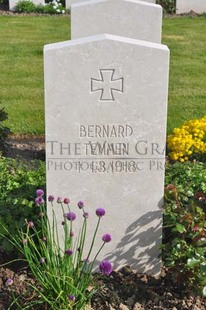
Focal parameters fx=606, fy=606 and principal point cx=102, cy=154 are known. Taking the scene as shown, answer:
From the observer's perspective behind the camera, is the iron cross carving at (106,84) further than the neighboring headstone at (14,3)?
No

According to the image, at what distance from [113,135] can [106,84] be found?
Answer: 1.04ft

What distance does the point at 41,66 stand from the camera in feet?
31.2

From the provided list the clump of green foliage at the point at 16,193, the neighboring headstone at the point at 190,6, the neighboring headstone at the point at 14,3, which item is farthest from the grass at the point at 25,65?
the neighboring headstone at the point at 190,6

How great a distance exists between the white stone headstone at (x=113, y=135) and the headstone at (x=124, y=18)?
6.46 feet

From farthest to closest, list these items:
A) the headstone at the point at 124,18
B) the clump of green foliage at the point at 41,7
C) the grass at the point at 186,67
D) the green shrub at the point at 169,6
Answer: the green shrub at the point at 169,6
the clump of green foliage at the point at 41,7
the grass at the point at 186,67
the headstone at the point at 124,18

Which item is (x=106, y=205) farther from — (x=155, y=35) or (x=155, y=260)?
(x=155, y=35)

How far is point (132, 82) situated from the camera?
3.48 metres

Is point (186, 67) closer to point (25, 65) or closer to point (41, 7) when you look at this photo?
point (25, 65)

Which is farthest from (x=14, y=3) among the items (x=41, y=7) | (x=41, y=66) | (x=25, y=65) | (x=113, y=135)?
(x=113, y=135)

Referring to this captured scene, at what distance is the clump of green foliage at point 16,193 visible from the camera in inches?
157

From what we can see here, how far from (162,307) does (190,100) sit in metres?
4.73

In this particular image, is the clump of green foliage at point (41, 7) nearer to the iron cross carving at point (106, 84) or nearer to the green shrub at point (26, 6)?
the green shrub at point (26, 6)

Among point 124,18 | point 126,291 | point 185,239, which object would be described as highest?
point 124,18

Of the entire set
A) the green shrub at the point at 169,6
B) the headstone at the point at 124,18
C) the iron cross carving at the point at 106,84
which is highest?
the green shrub at the point at 169,6
